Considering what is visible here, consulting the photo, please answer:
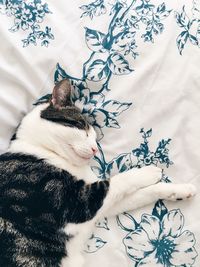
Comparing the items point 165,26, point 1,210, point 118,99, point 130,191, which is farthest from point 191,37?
point 1,210

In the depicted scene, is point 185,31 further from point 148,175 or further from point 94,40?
point 148,175

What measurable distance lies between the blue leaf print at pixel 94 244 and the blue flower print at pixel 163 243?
8 centimetres

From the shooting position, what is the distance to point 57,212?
4.43ft

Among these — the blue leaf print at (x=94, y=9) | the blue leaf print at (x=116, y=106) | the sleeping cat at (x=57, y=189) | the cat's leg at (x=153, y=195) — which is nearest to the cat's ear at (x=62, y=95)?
the sleeping cat at (x=57, y=189)

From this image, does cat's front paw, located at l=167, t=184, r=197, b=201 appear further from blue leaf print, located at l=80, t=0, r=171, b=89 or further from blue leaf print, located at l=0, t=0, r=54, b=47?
blue leaf print, located at l=0, t=0, r=54, b=47

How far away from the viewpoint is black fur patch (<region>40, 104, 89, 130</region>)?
1.46 meters

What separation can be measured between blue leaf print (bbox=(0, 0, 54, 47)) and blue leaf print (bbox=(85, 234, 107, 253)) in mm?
609

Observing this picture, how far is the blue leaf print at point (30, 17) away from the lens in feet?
4.83

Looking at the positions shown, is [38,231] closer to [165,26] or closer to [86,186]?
[86,186]

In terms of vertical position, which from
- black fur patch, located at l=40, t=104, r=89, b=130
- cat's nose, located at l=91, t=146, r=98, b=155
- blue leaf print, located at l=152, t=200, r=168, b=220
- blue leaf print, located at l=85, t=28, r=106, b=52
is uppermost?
blue leaf print, located at l=85, t=28, r=106, b=52

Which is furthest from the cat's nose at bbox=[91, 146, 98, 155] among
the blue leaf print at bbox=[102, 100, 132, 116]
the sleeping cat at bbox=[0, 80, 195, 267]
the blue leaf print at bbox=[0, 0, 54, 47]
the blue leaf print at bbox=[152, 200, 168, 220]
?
the blue leaf print at bbox=[0, 0, 54, 47]

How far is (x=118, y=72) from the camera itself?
4.83 feet

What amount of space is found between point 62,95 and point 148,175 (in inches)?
14.0

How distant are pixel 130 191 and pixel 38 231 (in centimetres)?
30
